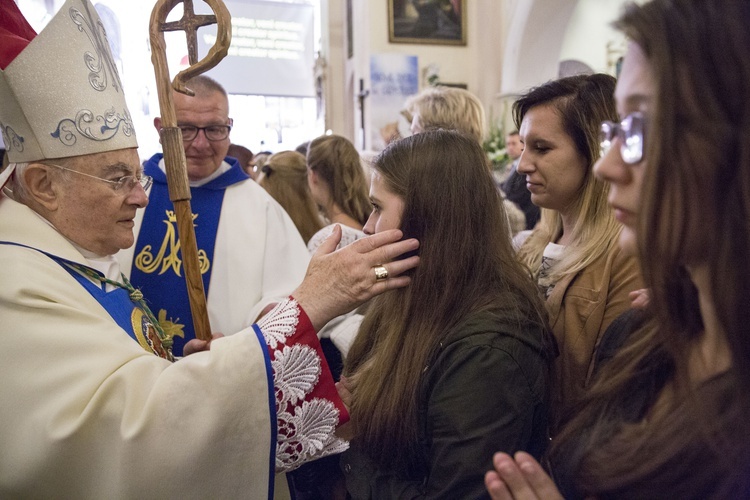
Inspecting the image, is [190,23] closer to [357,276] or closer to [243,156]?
[357,276]

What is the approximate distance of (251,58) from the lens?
9.33 m

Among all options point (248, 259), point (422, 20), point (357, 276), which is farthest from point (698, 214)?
point (422, 20)

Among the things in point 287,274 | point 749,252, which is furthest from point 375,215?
point 287,274

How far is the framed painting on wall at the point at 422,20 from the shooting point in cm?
919

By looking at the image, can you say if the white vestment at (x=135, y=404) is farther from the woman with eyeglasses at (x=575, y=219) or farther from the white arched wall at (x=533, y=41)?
the white arched wall at (x=533, y=41)

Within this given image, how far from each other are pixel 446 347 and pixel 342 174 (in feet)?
5.90

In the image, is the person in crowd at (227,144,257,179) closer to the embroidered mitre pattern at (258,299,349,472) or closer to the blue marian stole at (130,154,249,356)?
the blue marian stole at (130,154,249,356)

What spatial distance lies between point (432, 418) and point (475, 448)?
4.6 inches

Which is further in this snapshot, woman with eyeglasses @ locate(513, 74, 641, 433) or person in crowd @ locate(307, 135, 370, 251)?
person in crowd @ locate(307, 135, 370, 251)

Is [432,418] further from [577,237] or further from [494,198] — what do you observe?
[577,237]

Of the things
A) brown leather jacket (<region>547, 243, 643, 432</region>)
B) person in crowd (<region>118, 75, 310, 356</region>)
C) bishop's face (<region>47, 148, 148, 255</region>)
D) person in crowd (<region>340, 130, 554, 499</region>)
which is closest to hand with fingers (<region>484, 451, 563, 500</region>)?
person in crowd (<region>340, 130, 554, 499</region>)

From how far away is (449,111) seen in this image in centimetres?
269

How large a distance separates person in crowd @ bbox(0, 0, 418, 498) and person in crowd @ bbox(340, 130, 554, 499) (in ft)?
0.27

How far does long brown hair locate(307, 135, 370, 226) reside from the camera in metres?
3.00
